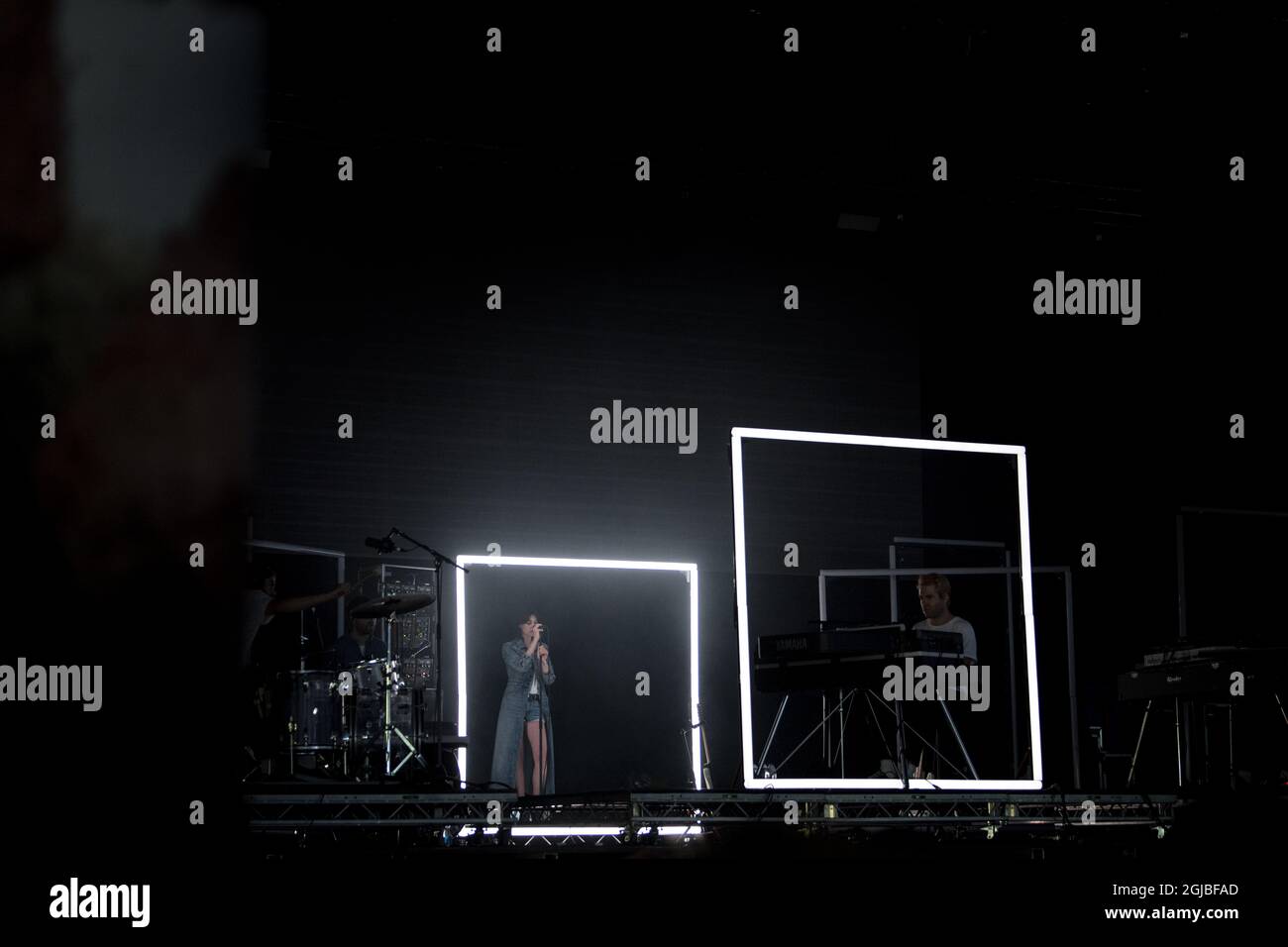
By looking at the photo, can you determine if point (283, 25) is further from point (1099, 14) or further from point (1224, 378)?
point (1224, 378)

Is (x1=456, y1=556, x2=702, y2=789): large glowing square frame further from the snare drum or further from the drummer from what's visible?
the snare drum

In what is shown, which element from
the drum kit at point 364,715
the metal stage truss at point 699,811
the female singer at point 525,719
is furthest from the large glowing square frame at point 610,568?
the metal stage truss at point 699,811

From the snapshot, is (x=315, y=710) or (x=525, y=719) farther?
(x=525, y=719)

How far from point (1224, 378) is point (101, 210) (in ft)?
25.0

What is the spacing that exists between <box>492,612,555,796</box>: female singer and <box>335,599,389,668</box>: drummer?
34.6 inches

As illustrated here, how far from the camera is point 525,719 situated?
770 cm

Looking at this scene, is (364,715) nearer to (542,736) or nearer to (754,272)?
(542,736)

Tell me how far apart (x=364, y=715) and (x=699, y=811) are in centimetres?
233

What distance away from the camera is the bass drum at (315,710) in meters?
6.39

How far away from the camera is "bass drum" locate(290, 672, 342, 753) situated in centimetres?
639

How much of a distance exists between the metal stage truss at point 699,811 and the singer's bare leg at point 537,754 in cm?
204

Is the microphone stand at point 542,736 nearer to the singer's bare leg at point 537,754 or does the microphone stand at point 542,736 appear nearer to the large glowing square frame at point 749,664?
the singer's bare leg at point 537,754

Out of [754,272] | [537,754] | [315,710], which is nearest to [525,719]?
[537,754]

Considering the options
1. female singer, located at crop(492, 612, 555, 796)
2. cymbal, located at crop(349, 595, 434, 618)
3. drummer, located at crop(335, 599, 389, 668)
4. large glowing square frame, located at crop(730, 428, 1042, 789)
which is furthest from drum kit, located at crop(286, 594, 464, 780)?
large glowing square frame, located at crop(730, 428, 1042, 789)
